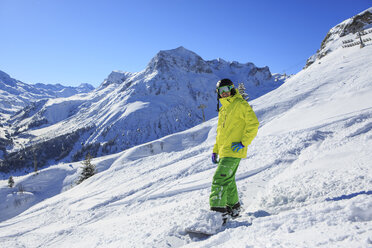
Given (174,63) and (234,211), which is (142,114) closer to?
(174,63)

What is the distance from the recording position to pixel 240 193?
5.07 m

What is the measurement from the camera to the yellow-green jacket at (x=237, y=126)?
3783 millimetres

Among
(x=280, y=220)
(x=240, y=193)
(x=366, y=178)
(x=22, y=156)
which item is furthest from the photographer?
(x=22, y=156)

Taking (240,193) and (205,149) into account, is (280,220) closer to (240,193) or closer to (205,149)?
(240,193)

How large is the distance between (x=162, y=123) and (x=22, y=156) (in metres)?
79.6

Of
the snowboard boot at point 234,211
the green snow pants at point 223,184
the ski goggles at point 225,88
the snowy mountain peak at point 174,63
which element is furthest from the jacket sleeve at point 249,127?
the snowy mountain peak at point 174,63

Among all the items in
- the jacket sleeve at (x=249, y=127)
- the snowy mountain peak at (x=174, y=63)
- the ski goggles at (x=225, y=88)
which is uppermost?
the snowy mountain peak at (x=174, y=63)

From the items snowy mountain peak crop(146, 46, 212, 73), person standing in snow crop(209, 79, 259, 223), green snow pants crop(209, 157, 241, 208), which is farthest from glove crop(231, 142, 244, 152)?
snowy mountain peak crop(146, 46, 212, 73)

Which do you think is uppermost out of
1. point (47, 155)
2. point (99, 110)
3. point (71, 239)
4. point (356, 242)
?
point (99, 110)

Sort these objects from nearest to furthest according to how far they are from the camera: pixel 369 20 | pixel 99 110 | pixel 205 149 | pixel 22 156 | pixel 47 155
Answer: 1. pixel 205 149
2. pixel 369 20
3. pixel 22 156
4. pixel 47 155
5. pixel 99 110

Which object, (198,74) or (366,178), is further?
(198,74)

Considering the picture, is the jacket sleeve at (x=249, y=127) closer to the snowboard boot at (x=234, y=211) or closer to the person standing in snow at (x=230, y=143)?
the person standing in snow at (x=230, y=143)

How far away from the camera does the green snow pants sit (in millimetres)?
3637

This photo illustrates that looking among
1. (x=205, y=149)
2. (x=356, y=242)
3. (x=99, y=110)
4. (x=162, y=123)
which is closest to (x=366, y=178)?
(x=356, y=242)
